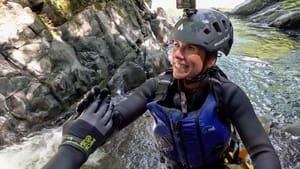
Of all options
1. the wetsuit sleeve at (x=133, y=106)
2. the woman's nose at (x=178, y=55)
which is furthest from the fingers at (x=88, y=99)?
the woman's nose at (x=178, y=55)

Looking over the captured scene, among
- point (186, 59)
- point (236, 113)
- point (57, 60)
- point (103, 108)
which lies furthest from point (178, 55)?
point (57, 60)

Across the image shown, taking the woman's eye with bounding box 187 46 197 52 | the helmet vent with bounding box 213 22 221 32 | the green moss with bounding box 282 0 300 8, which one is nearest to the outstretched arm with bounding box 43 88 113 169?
the woman's eye with bounding box 187 46 197 52

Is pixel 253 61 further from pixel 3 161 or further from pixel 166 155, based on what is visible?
pixel 166 155

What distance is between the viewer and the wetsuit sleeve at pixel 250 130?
240 centimetres

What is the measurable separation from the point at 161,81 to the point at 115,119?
52 cm

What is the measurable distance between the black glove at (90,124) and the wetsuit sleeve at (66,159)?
3 centimetres

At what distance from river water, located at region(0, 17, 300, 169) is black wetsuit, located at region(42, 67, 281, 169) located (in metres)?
3.21

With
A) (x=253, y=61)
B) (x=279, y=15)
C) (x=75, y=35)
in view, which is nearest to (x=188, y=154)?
(x=75, y=35)

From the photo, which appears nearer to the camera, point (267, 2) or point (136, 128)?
point (136, 128)

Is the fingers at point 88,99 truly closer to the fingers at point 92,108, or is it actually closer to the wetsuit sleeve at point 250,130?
the fingers at point 92,108

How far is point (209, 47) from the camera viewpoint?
2729 mm

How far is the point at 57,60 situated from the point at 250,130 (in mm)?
5691

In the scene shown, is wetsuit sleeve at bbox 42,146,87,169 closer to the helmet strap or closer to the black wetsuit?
the black wetsuit

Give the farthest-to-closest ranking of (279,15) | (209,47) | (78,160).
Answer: (279,15) → (209,47) → (78,160)
